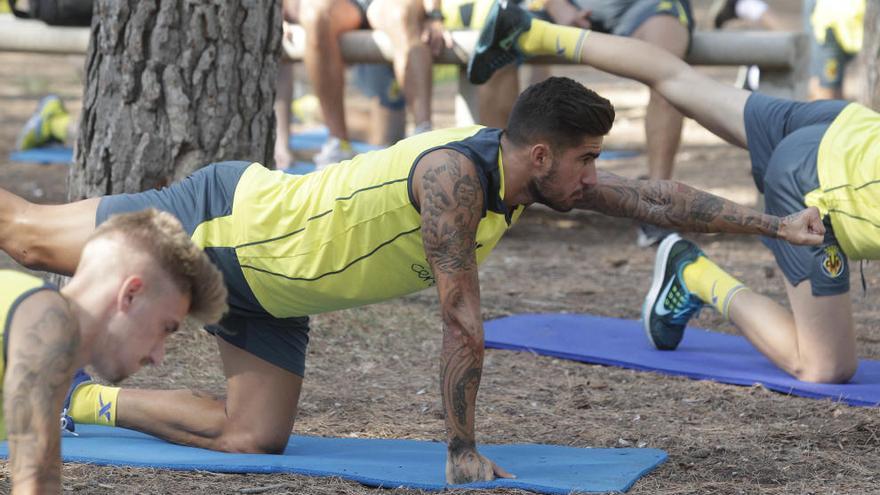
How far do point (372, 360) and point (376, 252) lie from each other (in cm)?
149

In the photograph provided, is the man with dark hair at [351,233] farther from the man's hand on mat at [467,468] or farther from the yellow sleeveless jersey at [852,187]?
the yellow sleeveless jersey at [852,187]

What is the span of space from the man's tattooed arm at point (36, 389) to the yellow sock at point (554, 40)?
10.8ft

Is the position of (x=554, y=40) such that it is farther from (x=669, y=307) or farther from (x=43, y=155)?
(x=43, y=155)

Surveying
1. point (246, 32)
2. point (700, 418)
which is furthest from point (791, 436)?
point (246, 32)

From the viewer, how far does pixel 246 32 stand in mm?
4656

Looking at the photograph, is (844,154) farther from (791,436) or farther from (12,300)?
(12,300)

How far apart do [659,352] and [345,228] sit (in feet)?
6.38

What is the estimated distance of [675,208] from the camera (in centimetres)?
380

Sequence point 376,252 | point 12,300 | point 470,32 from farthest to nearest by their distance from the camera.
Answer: point 470,32
point 376,252
point 12,300

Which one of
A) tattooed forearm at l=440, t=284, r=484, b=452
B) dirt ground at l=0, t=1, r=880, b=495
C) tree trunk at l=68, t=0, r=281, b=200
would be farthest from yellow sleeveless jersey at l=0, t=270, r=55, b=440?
tree trunk at l=68, t=0, r=281, b=200

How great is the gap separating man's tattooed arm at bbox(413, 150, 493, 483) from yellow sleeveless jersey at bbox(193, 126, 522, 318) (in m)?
0.10

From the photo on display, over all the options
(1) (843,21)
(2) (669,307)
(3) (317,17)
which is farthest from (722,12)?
(2) (669,307)

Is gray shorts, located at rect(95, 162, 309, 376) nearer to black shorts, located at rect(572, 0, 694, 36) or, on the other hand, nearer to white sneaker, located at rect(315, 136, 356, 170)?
black shorts, located at rect(572, 0, 694, 36)

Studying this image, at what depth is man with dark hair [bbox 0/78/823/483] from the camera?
323 cm
